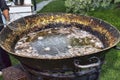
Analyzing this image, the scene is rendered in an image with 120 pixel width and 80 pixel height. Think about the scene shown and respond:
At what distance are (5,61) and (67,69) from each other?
7.14ft

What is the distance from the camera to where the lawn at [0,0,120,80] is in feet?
15.9

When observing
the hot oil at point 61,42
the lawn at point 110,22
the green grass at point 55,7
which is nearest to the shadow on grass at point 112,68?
the lawn at point 110,22

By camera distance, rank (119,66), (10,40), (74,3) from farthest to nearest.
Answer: (74,3), (119,66), (10,40)

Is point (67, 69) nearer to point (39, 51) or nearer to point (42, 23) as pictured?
point (39, 51)

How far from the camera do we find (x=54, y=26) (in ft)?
14.2

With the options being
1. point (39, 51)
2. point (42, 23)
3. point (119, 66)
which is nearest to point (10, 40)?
point (39, 51)

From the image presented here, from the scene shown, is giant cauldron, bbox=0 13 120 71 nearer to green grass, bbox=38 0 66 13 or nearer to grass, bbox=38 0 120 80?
grass, bbox=38 0 120 80

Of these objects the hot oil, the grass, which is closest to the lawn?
the grass

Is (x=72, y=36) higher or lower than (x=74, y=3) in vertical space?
higher

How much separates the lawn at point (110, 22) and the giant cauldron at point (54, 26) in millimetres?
1248

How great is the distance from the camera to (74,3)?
26.8 feet

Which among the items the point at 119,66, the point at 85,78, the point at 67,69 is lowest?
the point at 119,66

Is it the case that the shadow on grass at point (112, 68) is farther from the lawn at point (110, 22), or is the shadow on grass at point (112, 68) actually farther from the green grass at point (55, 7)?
the green grass at point (55, 7)

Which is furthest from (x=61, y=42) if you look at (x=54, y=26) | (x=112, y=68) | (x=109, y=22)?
(x=109, y=22)
